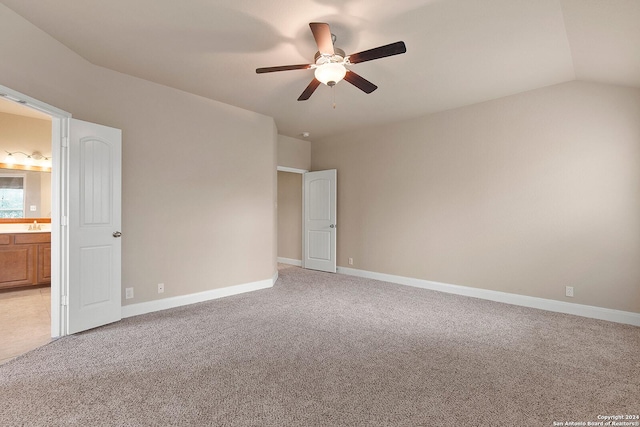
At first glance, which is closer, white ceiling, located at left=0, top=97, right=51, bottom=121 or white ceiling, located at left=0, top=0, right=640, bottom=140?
white ceiling, located at left=0, top=0, right=640, bottom=140

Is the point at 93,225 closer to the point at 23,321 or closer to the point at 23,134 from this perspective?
the point at 23,321

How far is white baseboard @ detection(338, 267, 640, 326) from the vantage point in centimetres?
335

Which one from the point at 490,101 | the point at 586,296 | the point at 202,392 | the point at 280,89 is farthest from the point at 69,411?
the point at 490,101

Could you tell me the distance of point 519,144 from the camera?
3.97 meters

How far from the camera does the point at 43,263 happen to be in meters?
4.71

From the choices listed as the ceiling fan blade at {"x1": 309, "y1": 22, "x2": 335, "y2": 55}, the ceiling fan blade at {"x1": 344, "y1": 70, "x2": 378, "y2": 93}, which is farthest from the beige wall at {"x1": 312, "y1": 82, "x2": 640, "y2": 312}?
the ceiling fan blade at {"x1": 309, "y1": 22, "x2": 335, "y2": 55}

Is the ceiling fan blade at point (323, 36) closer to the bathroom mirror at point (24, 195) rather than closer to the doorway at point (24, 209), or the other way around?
the doorway at point (24, 209)

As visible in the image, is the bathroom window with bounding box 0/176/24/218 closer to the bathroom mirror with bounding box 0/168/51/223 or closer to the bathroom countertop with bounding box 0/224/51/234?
the bathroom mirror with bounding box 0/168/51/223

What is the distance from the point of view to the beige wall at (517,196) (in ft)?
11.1

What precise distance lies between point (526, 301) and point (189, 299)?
449 centimetres

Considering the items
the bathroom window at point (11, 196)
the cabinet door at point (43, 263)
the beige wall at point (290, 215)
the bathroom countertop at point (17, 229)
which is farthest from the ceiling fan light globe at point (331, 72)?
the bathroom window at point (11, 196)

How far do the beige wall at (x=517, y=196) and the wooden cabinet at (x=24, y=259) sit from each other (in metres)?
5.30

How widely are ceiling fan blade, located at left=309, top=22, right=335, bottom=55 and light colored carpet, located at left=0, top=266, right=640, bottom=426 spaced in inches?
99.3

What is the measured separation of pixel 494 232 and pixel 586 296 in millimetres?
1211
